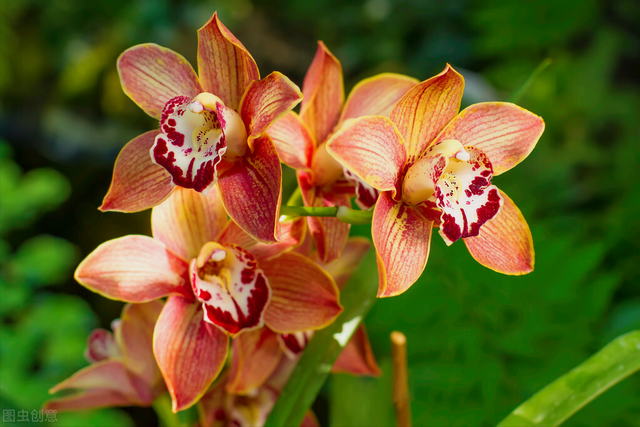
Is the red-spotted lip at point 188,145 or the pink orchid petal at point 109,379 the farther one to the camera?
the pink orchid petal at point 109,379

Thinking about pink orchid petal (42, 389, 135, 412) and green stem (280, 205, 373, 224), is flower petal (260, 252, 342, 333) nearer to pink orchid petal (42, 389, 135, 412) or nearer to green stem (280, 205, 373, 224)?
green stem (280, 205, 373, 224)

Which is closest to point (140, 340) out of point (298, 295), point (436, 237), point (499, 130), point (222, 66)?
point (298, 295)

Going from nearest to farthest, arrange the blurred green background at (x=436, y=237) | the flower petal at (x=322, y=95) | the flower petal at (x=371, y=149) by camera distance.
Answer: the flower petal at (x=371, y=149) < the flower petal at (x=322, y=95) < the blurred green background at (x=436, y=237)

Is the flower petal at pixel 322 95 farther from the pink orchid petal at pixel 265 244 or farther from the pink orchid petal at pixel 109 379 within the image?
the pink orchid petal at pixel 109 379

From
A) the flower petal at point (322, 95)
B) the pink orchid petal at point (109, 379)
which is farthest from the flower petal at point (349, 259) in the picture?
the pink orchid petal at point (109, 379)

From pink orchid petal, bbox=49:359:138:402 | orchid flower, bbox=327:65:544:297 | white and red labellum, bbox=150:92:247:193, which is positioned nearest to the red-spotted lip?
white and red labellum, bbox=150:92:247:193

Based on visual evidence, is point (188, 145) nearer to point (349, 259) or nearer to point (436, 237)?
point (349, 259)
